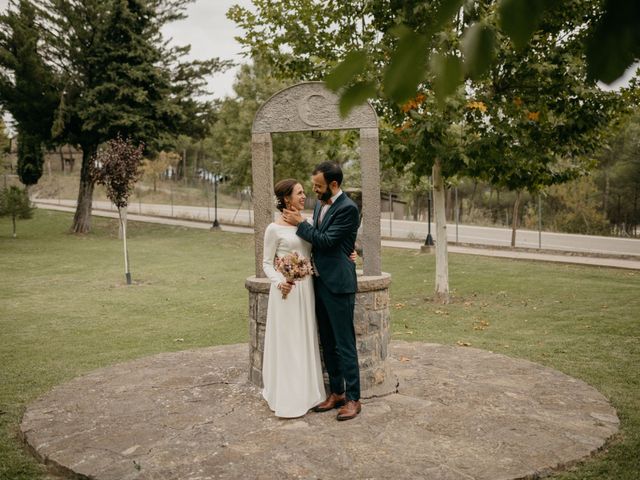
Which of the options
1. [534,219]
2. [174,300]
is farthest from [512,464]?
[534,219]

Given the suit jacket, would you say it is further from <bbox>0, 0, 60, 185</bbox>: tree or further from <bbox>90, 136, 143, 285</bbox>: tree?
<bbox>0, 0, 60, 185</bbox>: tree

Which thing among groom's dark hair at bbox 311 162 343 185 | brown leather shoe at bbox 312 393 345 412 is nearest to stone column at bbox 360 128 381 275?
groom's dark hair at bbox 311 162 343 185

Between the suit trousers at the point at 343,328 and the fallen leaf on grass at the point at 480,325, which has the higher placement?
the suit trousers at the point at 343,328

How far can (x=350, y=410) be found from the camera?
191 inches

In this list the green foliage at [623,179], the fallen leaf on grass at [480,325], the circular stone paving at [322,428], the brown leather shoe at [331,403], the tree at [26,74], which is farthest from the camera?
the green foliage at [623,179]

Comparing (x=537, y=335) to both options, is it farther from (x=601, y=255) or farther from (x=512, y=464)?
(x=601, y=255)

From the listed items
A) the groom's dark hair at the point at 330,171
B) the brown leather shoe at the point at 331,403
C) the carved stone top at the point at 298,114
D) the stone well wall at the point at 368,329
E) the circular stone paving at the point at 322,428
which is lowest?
the circular stone paving at the point at 322,428

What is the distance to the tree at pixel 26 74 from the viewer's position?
2336 centimetres

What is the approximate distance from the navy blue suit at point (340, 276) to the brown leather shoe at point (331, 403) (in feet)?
0.59

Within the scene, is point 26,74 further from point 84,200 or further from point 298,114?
point 298,114

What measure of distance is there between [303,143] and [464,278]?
15.9 meters

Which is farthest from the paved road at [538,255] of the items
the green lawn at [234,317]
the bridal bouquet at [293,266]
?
the bridal bouquet at [293,266]

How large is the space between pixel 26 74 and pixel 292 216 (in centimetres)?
2282

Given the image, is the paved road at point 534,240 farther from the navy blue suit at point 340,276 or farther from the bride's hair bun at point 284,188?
the bride's hair bun at point 284,188
